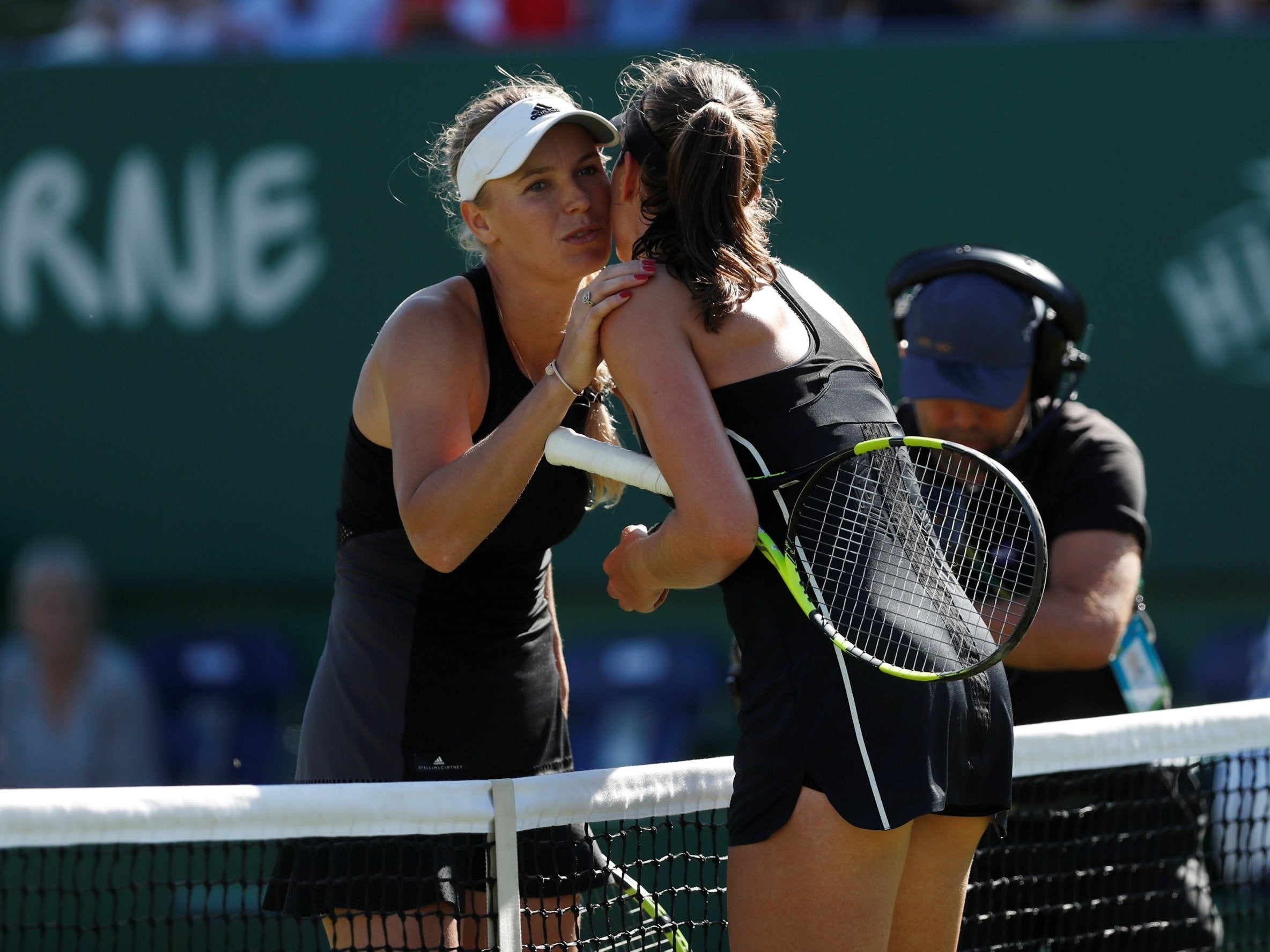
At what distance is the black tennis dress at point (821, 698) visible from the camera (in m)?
1.93

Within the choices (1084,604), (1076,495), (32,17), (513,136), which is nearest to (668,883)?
(1084,604)

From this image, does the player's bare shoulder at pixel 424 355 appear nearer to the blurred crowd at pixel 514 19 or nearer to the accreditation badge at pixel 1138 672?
the accreditation badge at pixel 1138 672

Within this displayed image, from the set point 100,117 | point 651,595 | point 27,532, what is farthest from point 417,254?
point 651,595

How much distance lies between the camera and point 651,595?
216 centimetres

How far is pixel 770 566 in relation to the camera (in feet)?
6.66

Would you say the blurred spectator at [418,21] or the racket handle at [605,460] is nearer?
the racket handle at [605,460]

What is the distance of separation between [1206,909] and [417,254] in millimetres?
3522

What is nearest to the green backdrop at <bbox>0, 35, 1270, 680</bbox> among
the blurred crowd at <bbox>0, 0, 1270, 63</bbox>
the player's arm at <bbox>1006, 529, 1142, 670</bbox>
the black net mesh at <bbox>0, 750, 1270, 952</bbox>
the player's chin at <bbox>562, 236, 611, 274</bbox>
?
the blurred crowd at <bbox>0, 0, 1270, 63</bbox>

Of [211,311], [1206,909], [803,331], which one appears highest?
[211,311]

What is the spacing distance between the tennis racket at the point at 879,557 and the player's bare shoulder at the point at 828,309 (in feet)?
0.60

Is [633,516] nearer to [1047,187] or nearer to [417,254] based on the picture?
[417,254]

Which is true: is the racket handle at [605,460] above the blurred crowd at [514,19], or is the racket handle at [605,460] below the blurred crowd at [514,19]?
below

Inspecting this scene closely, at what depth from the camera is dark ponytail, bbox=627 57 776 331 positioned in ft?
6.60

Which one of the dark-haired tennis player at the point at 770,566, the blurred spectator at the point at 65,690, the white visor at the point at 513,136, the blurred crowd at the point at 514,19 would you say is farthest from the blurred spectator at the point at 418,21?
the dark-haired tennis player at the point at 770,566
